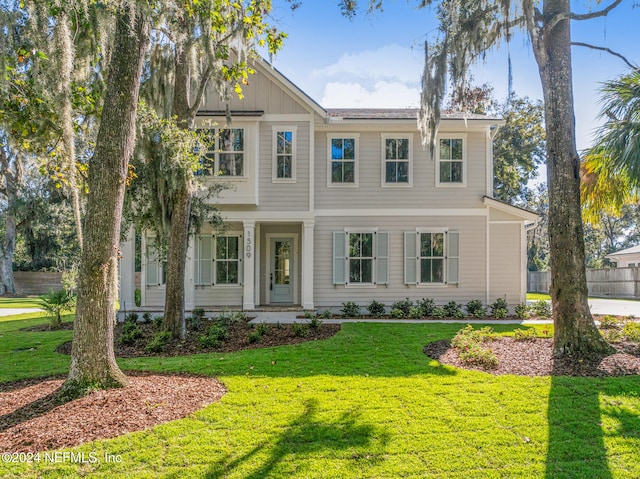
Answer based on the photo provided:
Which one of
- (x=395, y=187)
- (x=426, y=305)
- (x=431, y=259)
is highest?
(x=395, y=187)

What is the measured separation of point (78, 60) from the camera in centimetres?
459

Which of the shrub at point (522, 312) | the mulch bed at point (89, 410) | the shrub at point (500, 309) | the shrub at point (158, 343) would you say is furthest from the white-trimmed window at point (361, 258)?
the mulch bed at point (89, 410)

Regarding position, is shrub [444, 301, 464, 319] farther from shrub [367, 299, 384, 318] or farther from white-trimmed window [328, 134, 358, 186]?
white-trimmed window [328, 134, 358, 186]

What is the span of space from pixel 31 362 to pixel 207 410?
392 cm

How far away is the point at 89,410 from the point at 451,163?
1102 centimetres

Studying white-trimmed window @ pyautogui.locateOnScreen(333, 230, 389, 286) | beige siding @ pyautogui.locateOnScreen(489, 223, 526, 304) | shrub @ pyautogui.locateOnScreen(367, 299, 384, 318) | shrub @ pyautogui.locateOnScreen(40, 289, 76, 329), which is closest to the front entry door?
white-trimmed window @ pyautogui.locateOnScreen(333, 230, 389, 286)

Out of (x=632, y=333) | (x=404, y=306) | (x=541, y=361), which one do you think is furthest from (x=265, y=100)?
(x=632, y=333)

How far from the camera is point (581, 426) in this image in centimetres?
350

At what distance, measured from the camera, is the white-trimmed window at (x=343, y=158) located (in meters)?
11.8

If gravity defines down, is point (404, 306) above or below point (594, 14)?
below

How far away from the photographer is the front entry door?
12.7 meters

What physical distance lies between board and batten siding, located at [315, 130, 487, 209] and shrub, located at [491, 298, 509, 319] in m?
2.97

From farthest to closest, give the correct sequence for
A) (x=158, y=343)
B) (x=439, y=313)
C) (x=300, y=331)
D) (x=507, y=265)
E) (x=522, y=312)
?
(x=507, y=265), (x=439, y=313), (x=522, y=312), (x=300, y=331), (x=158, y=343)

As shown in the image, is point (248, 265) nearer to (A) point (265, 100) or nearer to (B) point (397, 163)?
(A) point (265, 100)
